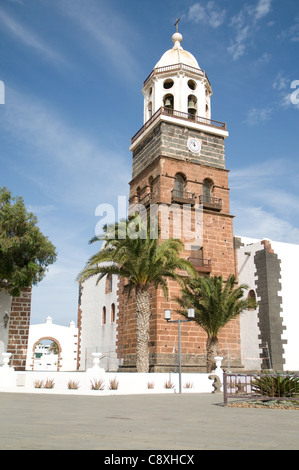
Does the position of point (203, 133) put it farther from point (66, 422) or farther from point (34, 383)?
point (66, 422)

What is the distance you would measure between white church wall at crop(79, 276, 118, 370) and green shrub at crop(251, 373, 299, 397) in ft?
59.4

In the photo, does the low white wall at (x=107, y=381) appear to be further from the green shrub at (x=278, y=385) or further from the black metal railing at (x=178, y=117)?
the black metal railing at (x=178, y=117)

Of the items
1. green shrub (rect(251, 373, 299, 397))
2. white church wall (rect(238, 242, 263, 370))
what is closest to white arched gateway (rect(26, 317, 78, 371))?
white church wall (rect(238, 242, 263, 370))

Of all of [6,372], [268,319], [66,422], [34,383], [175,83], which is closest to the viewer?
[66,422]

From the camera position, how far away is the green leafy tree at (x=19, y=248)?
20.0 meters

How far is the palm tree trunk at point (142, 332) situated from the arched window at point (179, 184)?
9.34 meters

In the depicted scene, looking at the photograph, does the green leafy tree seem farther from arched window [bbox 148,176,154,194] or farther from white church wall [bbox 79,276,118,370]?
white church wall [bbox 79,276,118,370]

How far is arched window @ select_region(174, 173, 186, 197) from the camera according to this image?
90.3ft

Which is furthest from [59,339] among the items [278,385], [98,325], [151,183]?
[278,385]

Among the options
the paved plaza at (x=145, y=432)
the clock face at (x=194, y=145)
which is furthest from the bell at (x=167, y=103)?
the paved plaza at (x=145, y=432)
